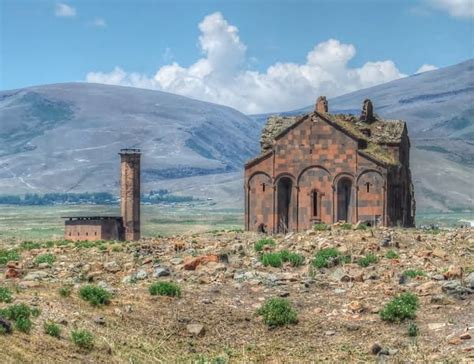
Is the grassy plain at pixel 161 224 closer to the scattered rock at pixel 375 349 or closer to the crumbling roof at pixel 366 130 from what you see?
the crumbling roof at pixel 366 130

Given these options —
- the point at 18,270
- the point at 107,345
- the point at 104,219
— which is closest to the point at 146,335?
the point at 107,345

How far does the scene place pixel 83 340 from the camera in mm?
15633

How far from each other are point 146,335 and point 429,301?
604 centimetres

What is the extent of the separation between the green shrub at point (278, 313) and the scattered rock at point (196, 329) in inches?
51.7

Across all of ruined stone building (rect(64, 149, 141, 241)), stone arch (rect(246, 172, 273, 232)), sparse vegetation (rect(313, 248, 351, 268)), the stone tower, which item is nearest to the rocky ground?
sparse vegetation (rect(313, 248, 351, 268))

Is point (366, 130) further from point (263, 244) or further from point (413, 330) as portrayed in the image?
point (413, 330)

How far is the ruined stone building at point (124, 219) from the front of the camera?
5700 centimetres

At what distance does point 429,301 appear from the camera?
62.7 ft

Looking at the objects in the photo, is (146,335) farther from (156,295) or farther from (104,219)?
(104,219)

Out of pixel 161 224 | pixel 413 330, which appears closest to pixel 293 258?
pixel 413 330

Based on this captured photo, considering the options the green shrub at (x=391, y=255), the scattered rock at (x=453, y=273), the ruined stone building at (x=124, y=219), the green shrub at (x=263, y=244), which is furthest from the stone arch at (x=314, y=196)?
the ruined stone building at (x=124, y=219)

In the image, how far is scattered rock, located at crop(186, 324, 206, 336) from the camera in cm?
1736

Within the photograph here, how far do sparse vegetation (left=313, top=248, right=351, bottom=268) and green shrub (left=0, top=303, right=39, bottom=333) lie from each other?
870 centimetres

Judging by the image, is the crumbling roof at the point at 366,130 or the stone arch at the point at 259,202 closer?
the crumbling roof at the point at 366,130
